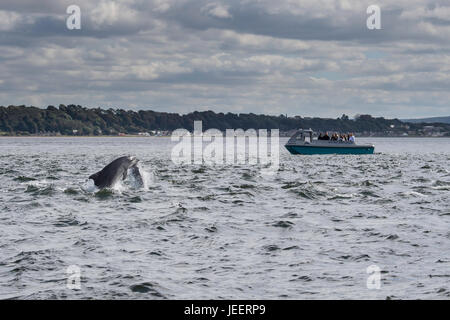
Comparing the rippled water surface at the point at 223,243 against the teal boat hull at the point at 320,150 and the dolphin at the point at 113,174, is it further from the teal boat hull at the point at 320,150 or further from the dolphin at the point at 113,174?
the teal boat hull at the point at 320,150

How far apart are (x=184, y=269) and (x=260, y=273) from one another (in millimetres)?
1465

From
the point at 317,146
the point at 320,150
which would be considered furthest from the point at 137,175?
the point at 320,150

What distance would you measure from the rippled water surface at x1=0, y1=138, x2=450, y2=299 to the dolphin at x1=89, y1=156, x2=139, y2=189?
1.67ft

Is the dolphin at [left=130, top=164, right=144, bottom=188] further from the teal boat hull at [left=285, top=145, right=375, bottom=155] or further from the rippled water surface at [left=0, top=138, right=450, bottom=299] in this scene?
the teal boat hull at [left=285, top=145, right=375, bottom=155]

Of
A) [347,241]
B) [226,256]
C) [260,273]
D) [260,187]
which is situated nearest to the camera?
[260,273]

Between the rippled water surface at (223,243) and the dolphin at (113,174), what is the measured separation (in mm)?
510

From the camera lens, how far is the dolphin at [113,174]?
25922 mm

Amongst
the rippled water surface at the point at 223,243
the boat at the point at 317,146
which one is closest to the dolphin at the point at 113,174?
the rippled water surface at the point at 223,243

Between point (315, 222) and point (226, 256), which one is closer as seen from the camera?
point (226, 256)

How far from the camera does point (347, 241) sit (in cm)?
1509

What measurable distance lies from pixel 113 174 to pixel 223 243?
12135 millimetres

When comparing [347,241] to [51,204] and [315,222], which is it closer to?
[315,222]

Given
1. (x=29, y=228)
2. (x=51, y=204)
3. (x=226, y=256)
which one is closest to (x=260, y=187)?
(x=51, y=204)
